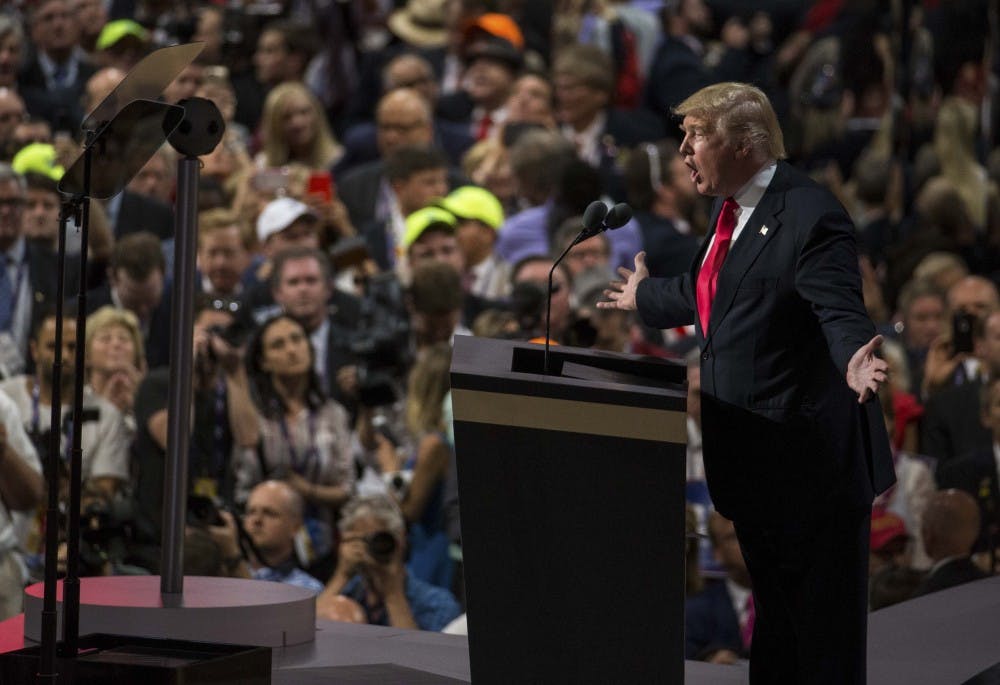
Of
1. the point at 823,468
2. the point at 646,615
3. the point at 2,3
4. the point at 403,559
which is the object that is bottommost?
the point at 403,559

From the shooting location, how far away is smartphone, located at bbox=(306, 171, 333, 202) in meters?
7.99

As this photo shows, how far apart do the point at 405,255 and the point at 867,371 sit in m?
4.81

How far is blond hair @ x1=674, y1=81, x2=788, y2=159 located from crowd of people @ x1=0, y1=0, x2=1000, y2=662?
896mm

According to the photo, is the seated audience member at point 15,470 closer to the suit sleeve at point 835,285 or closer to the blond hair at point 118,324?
the blond hair at point 118,324

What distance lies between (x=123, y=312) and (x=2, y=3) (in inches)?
125

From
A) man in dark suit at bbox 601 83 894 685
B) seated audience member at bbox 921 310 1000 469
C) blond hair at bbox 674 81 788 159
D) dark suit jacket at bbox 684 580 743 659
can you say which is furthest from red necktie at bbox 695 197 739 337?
seated audience member at bbox 921 310 1000 469

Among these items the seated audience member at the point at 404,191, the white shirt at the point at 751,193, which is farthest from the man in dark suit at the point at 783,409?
the seated audience member at the point at 404,191

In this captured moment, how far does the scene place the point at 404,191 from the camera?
324 inches

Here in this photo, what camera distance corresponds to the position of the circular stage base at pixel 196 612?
427 cm

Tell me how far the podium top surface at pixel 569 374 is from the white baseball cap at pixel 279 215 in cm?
424

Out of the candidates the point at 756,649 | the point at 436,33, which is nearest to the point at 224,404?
the point at 756,649

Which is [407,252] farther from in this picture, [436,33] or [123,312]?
[436,33]

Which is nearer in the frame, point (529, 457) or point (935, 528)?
point (529, 457)

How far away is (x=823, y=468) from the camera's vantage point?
3518 millimetres
